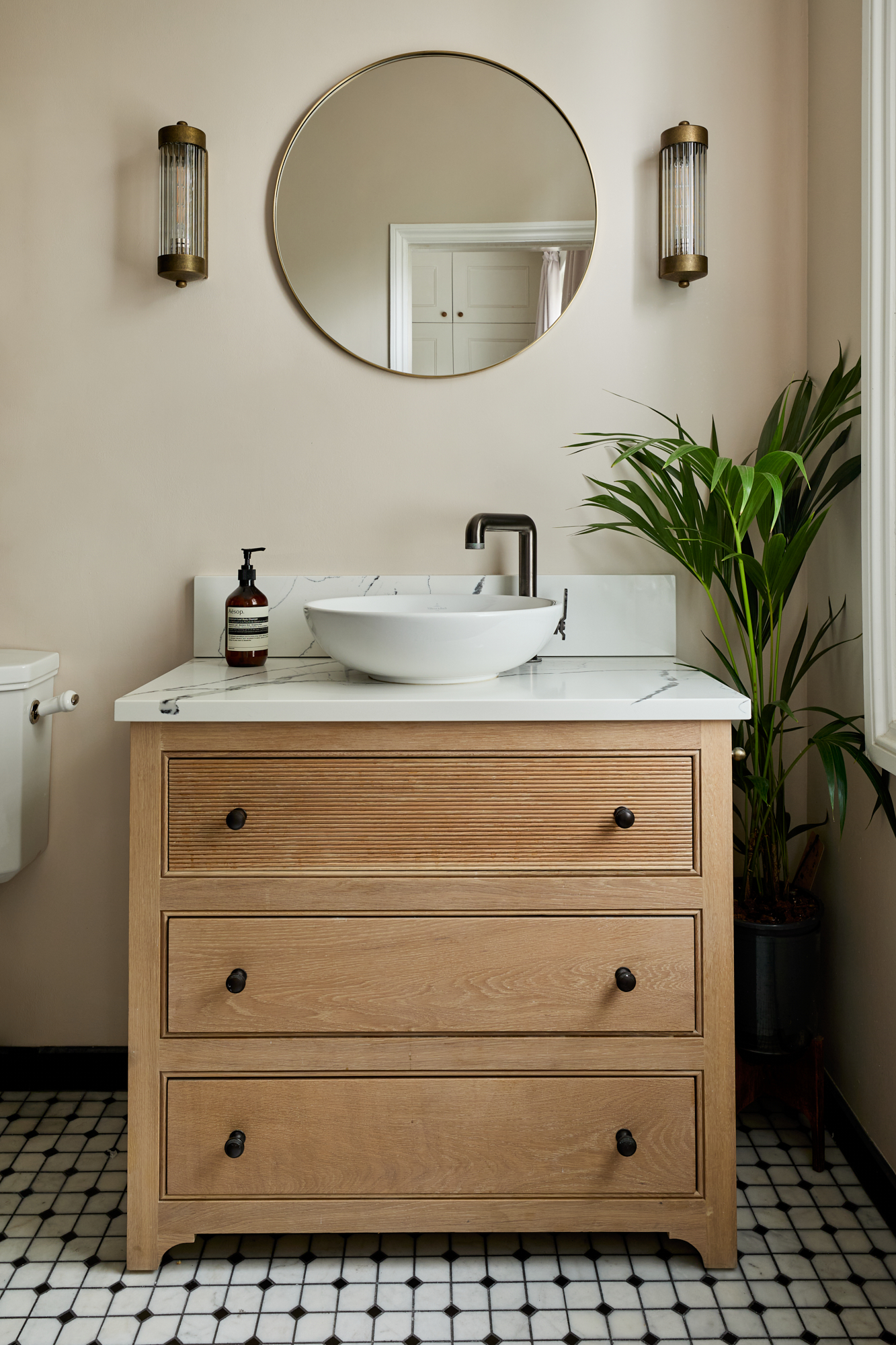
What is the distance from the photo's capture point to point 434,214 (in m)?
1.75

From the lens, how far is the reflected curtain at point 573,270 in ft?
5.79

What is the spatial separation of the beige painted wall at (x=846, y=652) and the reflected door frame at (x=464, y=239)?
0.43 meters

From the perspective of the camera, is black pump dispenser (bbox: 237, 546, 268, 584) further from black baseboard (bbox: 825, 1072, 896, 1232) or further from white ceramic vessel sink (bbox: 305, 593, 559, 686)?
black baseboard (bbox: 825, 1072, 896, 1232)

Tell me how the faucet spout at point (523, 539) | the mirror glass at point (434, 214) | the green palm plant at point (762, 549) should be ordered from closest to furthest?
1. the green palm plant at point (762, 549)
2. the faucet spout at point (523, 539)
3. the mirror glass at point (434, 214)

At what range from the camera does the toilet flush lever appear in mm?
1625

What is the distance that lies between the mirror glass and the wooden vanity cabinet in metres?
0.87

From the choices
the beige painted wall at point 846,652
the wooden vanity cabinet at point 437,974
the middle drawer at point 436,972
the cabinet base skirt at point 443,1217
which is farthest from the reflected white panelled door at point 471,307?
the cabinet base skirt at point 443,1217

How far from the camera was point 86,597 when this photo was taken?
5.96ft

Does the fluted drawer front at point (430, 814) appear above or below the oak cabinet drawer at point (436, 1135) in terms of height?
above

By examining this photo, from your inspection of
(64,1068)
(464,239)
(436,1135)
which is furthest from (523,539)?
(64,1068)

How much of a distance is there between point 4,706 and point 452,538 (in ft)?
2.90

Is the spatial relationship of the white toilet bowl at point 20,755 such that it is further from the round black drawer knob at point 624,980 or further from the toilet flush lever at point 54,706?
the round black drawer knob at point 624,980

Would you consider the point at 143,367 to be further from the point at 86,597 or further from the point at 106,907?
the point at 106,907

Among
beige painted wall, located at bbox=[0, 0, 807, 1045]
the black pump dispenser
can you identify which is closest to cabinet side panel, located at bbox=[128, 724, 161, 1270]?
the black pump dispenser
